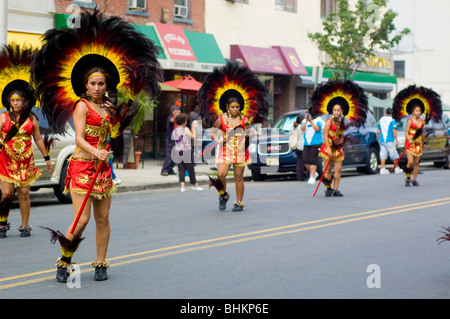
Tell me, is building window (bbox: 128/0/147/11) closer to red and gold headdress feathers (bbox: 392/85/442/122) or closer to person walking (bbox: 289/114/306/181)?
person walking (bbox: 289/114/306/181)

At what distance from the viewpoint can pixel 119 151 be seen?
7.46m

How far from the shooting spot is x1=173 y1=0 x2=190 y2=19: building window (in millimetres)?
27250

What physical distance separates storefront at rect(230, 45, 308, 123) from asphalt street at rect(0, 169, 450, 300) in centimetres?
1501

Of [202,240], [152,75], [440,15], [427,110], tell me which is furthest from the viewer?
[440,15]

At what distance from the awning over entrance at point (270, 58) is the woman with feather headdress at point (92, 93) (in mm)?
20637

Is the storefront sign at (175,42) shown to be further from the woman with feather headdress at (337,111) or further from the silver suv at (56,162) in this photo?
the silver suv at (56,162)

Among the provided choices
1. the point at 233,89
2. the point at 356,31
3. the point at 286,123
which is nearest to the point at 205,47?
the point at 356,31

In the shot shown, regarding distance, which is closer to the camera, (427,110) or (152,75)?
(152,75)

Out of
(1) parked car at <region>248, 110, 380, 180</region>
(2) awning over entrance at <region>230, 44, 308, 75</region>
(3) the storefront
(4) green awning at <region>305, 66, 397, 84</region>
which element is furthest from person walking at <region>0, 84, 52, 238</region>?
(4) green awning at <region>305, 66, 397, 84</region>

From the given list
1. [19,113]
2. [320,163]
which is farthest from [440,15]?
[19,113]

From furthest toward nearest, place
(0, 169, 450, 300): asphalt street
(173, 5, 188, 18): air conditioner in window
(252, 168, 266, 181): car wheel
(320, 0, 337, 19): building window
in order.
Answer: (320, 0, 337, 19): building window → (173, 5, 188, 18): air conditioner in window → (252, 168, 266, 181): car wheel → (0, 169, 450, 300): asphalt street

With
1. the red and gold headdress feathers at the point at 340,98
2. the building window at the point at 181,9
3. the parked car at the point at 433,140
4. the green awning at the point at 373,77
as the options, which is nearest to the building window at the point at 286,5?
the green awning at the point at 373,77
